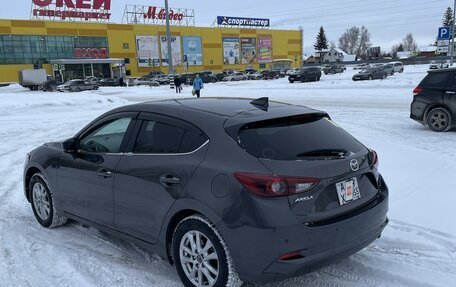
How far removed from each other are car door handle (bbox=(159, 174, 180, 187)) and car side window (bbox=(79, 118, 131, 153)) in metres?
0.81

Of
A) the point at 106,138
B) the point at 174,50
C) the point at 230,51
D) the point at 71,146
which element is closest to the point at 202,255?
the point at 106,138

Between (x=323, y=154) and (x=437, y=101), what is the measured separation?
8.86 m

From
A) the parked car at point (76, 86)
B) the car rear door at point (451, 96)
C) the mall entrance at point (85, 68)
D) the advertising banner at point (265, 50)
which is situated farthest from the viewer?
the advertising banner at point (265, 50)

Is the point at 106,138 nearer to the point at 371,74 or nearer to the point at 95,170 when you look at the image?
the point at 95,170

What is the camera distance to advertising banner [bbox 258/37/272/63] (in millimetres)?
91588

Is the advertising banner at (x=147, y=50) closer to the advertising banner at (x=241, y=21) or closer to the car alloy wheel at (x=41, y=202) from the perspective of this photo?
the advertising banner at (x=241, y=21)

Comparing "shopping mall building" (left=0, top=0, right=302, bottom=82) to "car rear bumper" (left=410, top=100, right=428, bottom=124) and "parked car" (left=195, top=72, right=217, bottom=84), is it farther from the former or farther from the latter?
"car rear bumper" (left=410, top=100, right=428, bottom=124)

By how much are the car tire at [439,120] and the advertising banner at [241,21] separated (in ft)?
262

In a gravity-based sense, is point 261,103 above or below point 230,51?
below

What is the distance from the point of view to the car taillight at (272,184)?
306 centimetres

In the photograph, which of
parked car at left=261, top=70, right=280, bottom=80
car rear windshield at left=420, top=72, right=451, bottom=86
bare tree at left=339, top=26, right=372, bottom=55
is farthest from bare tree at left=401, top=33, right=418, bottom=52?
car rear windshield at left=420, top=72, right=451, bottom=86

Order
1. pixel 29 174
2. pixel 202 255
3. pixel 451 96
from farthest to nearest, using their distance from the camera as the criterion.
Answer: pixel 451 96, pixel 29 174, pixel 202 255

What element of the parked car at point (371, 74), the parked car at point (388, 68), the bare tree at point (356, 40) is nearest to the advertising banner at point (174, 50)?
the parked car at point (388, 68)

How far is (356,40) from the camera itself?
161625 mm
